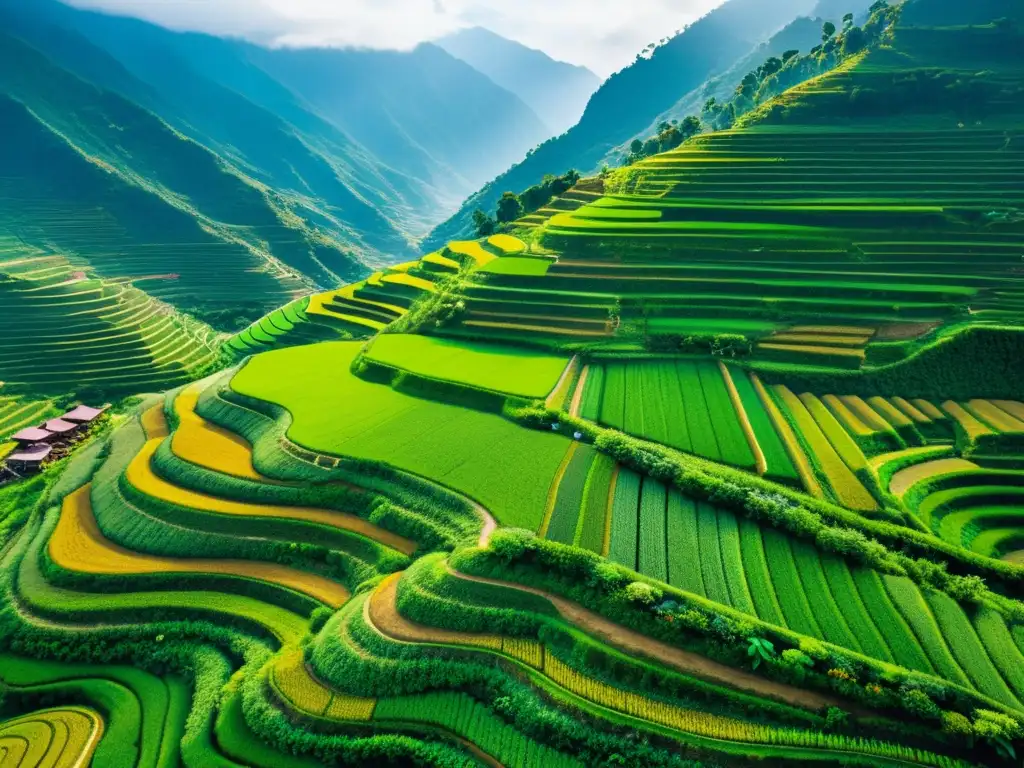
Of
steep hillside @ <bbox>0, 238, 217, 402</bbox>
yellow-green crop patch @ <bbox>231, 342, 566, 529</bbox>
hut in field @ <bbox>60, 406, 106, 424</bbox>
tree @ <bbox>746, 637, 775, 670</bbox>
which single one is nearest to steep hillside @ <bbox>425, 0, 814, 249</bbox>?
steep hillside @ <bbox>0, 238, 217, 402</bbox>

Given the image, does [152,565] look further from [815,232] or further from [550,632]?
[815,232]

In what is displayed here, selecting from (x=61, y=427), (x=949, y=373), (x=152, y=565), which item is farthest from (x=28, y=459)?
(x=949, y=373)

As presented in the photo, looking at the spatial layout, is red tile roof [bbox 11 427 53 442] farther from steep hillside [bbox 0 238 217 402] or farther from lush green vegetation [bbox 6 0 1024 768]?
steep hillside [bbox 0 238 217 402]

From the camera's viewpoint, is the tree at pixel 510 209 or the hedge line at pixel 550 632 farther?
the tree at pixel 510 209

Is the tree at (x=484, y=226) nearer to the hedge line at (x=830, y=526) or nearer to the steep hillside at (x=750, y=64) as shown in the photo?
the hedge line at (x=830, y=526)

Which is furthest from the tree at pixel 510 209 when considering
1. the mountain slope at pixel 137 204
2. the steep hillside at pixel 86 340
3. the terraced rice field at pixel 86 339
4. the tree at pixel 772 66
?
the tree at pixel 772 66

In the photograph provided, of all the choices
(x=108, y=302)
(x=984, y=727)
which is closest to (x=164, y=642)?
(x=984, y=727)

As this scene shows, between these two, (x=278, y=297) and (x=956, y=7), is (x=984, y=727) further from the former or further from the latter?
(x=956, y=7)
